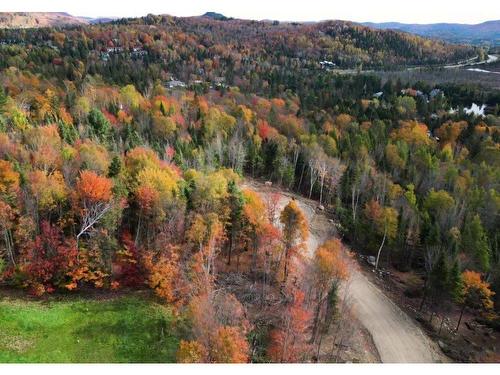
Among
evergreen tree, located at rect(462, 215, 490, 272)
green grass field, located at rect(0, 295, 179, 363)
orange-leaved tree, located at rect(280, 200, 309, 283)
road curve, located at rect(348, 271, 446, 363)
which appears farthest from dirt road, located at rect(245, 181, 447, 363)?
green grass field, located at rect(0, 295, 179, 363)

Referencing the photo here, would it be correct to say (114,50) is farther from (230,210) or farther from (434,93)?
(230,210)

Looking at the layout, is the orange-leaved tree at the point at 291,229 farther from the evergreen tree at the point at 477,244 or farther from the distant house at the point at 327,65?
the distant house at the point at 327,65

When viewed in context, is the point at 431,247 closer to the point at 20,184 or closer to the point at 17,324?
the point at 17,324

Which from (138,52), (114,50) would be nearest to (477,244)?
(138,52)

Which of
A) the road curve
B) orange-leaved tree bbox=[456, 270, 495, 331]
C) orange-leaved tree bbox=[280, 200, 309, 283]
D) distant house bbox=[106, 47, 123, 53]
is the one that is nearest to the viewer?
the road curve

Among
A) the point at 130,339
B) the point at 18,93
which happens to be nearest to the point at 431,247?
the point at 130,339

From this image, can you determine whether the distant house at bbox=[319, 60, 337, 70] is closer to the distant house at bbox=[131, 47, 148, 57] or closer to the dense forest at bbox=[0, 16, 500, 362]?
the distant house at bbox=[131, 47, 148, 57]

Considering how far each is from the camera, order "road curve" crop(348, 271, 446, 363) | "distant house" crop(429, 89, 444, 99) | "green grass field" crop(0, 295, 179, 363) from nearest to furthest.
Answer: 1. "green grass field" crop(0, 295, 179, 363)
2. "road curve" crop(348, 271, 446, 363)
3. "distant house" crop(429, 89, 444, 99)
